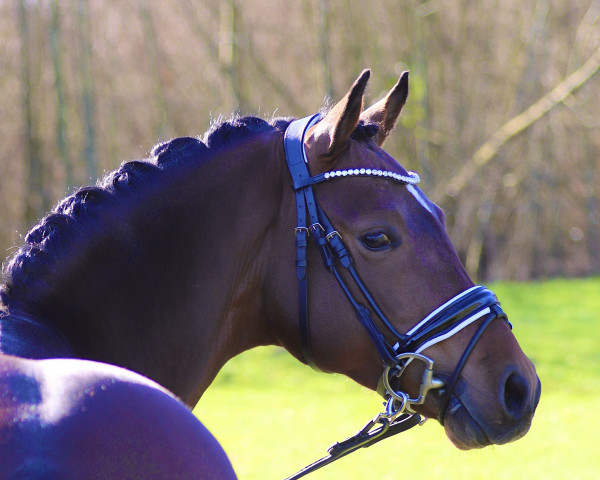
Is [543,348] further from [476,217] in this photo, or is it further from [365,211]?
[365,211]

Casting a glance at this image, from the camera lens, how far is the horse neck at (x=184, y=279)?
2.22 metres

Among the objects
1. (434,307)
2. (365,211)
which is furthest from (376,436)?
(365,211)

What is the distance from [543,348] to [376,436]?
1057cm

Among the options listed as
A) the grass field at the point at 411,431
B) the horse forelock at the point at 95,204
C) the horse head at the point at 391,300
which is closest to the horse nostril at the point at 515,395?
the horse head at the point at 391,300

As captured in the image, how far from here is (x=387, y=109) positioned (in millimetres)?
2865

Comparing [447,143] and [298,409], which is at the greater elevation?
[447,143]

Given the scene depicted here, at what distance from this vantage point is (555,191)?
17.3 m

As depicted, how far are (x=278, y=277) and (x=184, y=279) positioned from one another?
1.10 ft

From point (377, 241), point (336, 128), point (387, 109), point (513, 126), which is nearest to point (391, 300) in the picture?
point (377, 241)

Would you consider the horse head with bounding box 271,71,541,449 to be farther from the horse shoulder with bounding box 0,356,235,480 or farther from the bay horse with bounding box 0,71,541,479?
the horse shoulder with bounding box 0,356,235,480

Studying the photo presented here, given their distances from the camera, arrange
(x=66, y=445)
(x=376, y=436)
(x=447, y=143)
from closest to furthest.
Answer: (x=66, y=445)
(x=376, y=436)
(x=447, y=143)

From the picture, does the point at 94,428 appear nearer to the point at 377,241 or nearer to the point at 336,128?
the point at 377,241

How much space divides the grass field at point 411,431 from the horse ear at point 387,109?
9.36 feet

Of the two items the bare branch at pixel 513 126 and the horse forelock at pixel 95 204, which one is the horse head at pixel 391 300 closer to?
the horse forelock at pixel 95 204
